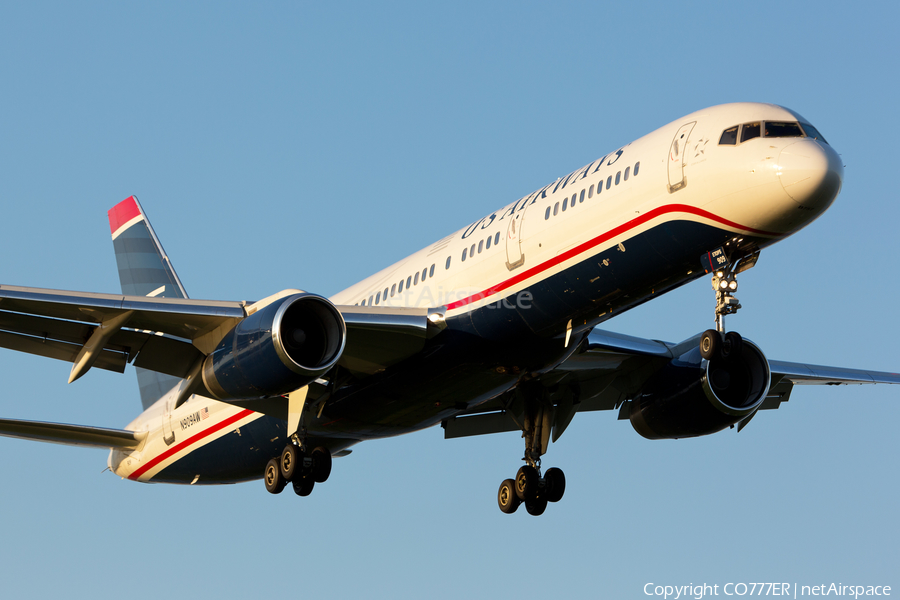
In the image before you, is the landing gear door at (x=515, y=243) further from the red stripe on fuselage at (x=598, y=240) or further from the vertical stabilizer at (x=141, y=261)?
the vertical stabilizer at (x=141, y=261)

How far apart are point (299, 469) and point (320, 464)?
580mm

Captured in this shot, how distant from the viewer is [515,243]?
22.8 meters

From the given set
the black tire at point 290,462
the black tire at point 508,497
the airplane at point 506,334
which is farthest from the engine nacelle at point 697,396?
the black tire at point 290,462

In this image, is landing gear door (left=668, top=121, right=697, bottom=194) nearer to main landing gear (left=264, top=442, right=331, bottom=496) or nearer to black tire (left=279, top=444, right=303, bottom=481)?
main landing gear (left=264, top=442, right=331, bottom=496)

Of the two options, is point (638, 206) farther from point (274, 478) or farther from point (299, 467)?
point (274, 478)

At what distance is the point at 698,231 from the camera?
66.8 feet

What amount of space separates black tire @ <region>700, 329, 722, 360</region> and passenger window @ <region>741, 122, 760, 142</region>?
11.8 ft

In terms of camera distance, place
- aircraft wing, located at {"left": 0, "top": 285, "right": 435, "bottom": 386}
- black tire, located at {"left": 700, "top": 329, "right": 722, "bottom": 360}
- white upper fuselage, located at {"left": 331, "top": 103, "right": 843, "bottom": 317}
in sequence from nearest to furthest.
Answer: white upper fuselage, located at {"left": 331, "top": 103, "right": 843, "bottom": 317}, black tire, located at {"left": 700, "top": 329, "right": 722, "bottom": 360}, aircraft wing, located at {"left": 0, "top": 285, "right": 435, "bottom": 386}

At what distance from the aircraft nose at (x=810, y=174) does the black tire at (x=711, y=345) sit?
9.47ft

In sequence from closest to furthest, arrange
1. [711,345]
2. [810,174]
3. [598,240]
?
[810,174], [711,345], [598,240]

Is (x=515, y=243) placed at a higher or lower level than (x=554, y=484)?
higher

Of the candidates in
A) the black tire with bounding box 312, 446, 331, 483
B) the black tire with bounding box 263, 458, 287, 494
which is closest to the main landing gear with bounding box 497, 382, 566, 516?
the black tire with bounding box 312, 446, 331, 483

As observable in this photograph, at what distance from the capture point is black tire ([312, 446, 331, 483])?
2686cm

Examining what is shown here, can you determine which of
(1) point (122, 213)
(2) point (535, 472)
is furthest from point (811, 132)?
(1) point (122, 213)
